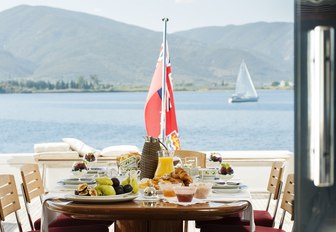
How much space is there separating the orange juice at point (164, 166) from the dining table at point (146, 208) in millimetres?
454

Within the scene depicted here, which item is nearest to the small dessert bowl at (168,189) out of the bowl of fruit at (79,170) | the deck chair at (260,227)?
the deck chair at (260,227)

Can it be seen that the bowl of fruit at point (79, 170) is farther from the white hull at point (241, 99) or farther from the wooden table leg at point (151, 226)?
the white hull at point (241, 99)

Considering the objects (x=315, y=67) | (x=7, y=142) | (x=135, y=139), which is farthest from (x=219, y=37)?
(x=315, y=67)

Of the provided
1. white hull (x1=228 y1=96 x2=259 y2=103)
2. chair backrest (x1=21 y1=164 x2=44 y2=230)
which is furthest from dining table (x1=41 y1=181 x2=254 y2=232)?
white hull (x1=228 y1=96 x2=259 y2=103)

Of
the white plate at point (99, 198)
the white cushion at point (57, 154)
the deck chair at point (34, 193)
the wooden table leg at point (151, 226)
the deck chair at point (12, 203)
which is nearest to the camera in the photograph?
the white plate at point (99, 198)

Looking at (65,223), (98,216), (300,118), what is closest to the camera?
(300,118)

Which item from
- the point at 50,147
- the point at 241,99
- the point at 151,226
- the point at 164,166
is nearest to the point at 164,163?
the point at 164,166

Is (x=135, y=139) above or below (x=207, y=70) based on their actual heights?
below

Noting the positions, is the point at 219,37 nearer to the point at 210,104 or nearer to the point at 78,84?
the point at 210,104

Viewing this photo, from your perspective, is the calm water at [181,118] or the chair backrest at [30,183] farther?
the calm water at [181,118]

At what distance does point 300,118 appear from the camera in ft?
3.76

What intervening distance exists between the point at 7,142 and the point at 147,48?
324 inches

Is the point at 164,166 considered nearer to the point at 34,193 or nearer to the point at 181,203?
the point at 181,203

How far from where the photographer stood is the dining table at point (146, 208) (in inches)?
103
